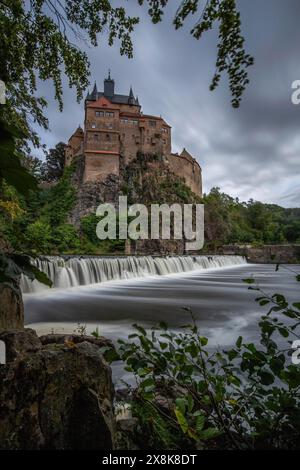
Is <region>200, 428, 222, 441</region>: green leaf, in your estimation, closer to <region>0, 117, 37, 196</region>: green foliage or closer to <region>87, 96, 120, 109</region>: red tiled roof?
<region>0, 117, 37, 196</region>: green foliage

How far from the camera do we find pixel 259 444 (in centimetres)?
146

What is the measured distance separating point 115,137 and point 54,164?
19974mm

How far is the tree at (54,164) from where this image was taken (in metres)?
57.0

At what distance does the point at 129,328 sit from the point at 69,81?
4733 millimetres

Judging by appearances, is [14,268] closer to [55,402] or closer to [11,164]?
[11,164]

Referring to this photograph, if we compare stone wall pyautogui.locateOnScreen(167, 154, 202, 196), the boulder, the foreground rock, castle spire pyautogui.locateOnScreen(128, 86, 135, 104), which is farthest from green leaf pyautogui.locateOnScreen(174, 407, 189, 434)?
castle spire pyautogui.locateOnScreen(128, 86, 135, 104)

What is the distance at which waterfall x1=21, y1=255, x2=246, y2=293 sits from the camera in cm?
1256

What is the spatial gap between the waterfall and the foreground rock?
679 cm

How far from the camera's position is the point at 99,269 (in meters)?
15.7

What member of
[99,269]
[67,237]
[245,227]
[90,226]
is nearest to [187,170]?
[245,227]

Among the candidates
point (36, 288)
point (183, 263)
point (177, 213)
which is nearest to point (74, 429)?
point (36, 288)

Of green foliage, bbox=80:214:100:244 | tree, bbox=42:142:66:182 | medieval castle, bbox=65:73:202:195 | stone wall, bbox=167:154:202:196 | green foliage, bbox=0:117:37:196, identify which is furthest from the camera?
tree, bbox=42:142:66:182

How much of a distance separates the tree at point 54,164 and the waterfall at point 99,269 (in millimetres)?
41747

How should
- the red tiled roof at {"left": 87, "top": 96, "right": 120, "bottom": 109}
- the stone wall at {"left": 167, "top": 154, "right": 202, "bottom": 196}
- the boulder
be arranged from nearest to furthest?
the boulder, the red tiled roof at {"left": 87, "top": 96, "right": 120, "bottom": 109}, the stone wall at {"left": 167, "top": 154, "right": 202, "bottom": 196}
